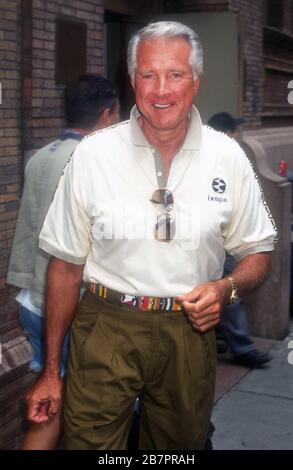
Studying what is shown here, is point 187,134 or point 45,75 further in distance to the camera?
point 45,75

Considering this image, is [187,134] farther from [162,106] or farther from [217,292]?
[217,292]

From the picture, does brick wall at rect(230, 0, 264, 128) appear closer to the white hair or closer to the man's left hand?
the white hair

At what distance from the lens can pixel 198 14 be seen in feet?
28.1

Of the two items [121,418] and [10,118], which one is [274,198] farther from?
[121,418]

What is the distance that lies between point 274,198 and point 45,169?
157 inches

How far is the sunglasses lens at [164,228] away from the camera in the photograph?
3.04 meters

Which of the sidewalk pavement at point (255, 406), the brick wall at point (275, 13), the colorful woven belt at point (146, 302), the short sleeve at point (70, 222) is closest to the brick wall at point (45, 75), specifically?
the short sleeve at point (70, 222)

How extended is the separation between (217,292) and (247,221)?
1.33 ft

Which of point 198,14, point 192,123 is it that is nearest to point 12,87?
point 192,123

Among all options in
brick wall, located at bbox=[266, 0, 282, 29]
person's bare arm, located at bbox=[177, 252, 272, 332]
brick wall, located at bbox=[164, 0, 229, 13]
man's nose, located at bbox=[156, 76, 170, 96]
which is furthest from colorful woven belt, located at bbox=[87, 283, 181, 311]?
brick wall, located at bbox=[266, 0, 282, 29]

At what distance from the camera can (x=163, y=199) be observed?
3076mm

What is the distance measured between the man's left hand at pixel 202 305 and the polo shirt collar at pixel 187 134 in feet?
1.91

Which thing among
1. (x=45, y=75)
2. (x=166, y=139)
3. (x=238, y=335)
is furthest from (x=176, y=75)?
(x=238, y=335)

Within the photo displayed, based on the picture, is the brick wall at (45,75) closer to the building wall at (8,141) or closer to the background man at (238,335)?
the building wall at (8,141)
